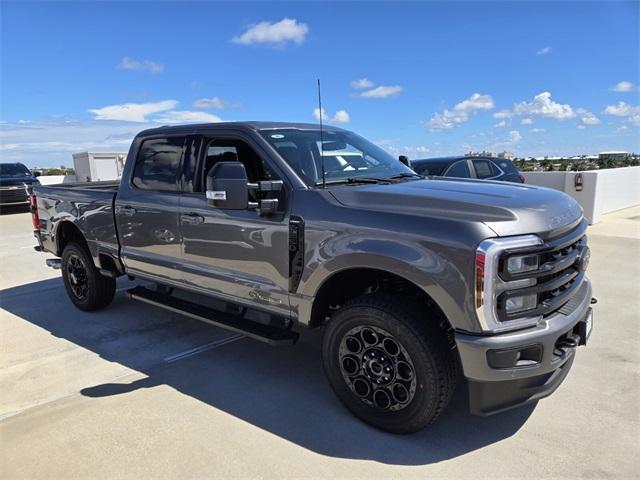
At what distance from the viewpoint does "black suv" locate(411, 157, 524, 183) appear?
32.2ft

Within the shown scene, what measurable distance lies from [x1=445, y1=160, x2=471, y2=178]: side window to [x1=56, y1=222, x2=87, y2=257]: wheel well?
6789 millimetres

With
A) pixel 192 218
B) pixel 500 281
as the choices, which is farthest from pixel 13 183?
pixel 500 281

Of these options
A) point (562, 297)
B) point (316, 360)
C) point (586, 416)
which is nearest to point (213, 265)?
point (316, 360)

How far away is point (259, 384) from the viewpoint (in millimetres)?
3832

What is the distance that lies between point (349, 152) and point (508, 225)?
A: 184cm

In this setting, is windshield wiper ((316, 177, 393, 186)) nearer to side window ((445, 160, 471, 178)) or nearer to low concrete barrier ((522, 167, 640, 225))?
side window ((445, 160, 471, 178))

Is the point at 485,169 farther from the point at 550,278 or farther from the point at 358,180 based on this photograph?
the point at 550,278

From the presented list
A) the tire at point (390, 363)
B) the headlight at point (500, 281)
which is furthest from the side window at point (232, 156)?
the headlight at point (500, 281)

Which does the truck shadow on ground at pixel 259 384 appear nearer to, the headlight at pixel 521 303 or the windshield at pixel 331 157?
the headlight at pixel 521 303

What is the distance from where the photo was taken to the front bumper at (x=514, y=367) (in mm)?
2613

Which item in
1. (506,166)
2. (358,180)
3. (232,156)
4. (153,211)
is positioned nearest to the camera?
(358,180)

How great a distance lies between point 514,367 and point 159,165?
349cm

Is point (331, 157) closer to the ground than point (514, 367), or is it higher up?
higher up

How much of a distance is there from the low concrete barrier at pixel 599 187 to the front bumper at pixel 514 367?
10.7m
